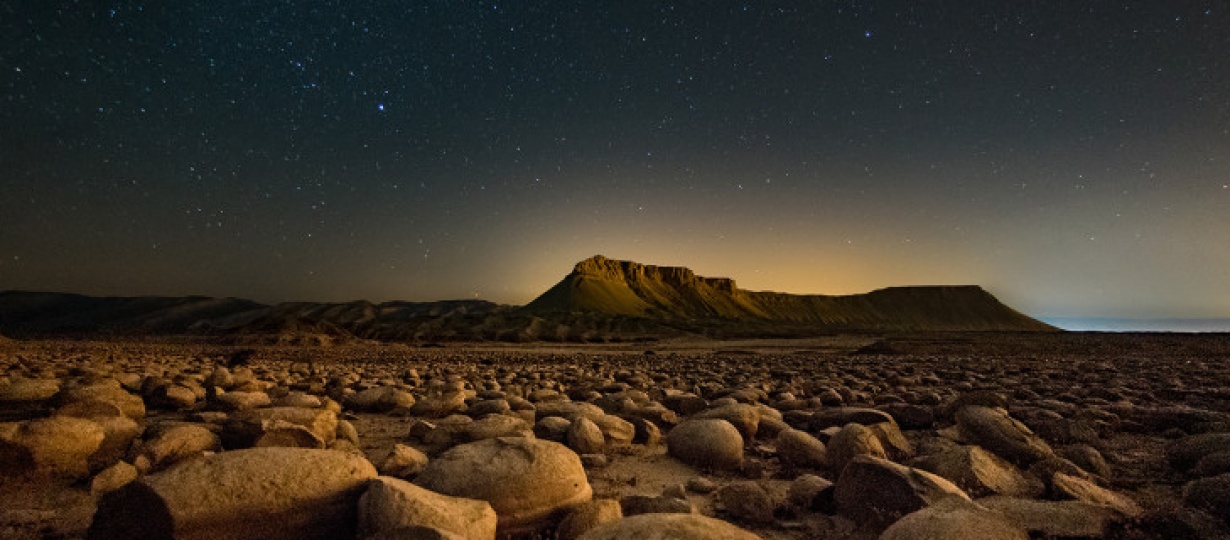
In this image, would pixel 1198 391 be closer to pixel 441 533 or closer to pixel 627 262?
pixel 441 533

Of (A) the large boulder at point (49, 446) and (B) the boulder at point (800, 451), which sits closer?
(A) the large boulder at point (49, 446)

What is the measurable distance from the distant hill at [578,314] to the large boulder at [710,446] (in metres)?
33.1

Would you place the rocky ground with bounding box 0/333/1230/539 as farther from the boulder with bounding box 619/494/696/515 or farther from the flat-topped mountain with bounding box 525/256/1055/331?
the flat-topped mountain with bounding box 525/256/1055/331

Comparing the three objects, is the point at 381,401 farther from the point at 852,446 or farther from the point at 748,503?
the point at 852,446

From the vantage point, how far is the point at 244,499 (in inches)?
90.4

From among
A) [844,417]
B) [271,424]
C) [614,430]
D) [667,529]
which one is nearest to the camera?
[667,529]

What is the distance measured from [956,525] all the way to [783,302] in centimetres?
13653

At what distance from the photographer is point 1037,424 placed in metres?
5.02

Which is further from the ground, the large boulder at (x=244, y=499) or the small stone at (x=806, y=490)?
the large boulder at (x=244, y=499)

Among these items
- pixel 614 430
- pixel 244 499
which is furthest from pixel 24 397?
pixel 614 430

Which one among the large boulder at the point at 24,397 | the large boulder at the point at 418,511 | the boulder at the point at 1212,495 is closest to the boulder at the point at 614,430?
the large boulder at the point at 418,511

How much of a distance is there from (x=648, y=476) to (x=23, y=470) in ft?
12.2

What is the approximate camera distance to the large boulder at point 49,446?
2971mm

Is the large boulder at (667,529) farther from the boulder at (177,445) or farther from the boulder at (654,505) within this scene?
the boulder at (177,445)
